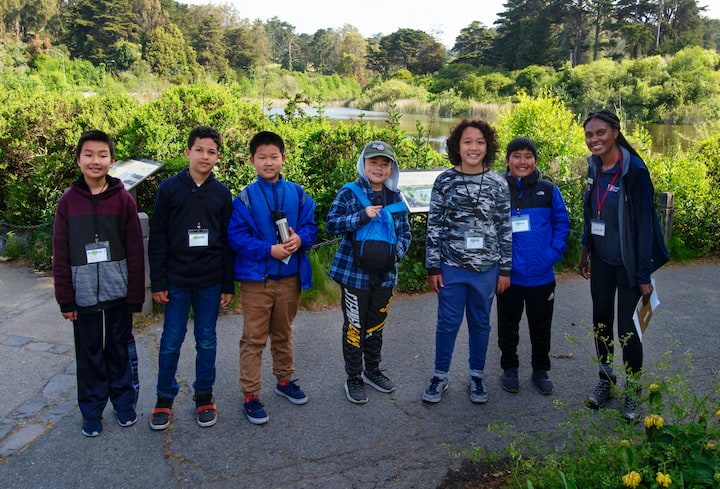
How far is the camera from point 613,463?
2.39m

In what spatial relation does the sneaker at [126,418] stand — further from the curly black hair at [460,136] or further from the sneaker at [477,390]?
the curly black hair at [460,136]

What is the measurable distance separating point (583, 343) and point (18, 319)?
5.27 metres

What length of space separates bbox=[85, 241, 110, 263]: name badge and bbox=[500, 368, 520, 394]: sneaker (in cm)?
Answer: 283

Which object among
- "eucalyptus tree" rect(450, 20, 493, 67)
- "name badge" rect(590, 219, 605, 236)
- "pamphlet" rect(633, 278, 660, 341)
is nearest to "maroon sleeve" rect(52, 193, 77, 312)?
"name badge" rect(590, 219, 605, 236)

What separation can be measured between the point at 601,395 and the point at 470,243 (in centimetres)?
138

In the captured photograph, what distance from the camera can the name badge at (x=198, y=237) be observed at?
10.8ft

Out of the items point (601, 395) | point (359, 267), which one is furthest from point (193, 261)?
point (601, 395)

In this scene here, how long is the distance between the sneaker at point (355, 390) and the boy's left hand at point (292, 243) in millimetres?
1054

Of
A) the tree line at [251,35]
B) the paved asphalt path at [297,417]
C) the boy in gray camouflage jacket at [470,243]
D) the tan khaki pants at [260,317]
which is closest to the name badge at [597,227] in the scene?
the boy in gray camouflage jacket at [470,243]

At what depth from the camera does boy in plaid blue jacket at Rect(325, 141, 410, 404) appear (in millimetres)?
3623

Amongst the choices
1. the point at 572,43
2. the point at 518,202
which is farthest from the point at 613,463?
the point at 572,43

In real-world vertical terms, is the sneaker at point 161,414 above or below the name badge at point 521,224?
below

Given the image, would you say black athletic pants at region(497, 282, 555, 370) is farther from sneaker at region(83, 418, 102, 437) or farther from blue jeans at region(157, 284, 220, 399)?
sneaker at region(83, 418, 102, 437)

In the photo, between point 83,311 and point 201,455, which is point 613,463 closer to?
point 201,455
